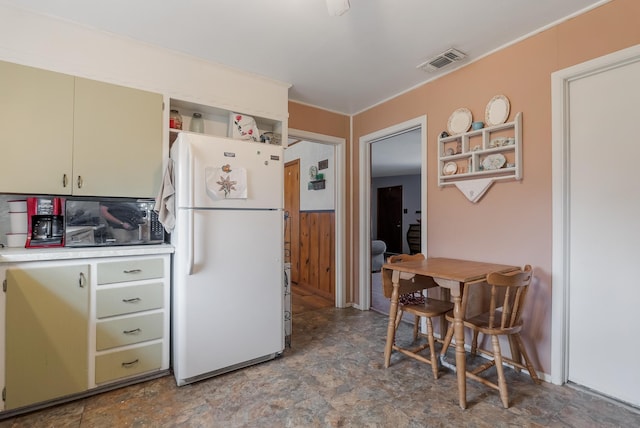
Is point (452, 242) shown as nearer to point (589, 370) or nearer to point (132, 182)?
point (589, 370)

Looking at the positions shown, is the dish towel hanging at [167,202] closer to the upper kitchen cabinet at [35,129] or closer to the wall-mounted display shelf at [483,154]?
the upper kitchen cabinet at [35,129]

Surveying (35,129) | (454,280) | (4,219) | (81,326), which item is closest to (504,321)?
(454,280)

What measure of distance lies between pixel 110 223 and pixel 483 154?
8.92ft

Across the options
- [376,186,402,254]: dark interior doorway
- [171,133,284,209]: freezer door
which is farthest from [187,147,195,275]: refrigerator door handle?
[376,186,402,254]: dark interior doorway

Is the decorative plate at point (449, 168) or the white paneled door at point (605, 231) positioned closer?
the white paneled door at point (605, 231)

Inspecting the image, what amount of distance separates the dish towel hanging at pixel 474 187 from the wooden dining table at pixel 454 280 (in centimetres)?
51

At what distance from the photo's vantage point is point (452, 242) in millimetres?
2598

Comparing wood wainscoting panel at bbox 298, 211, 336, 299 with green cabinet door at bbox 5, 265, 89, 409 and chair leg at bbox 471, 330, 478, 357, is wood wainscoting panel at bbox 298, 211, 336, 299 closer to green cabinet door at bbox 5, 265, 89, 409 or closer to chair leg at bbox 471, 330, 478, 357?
chair leg at bbox 471, 330, 478, 357

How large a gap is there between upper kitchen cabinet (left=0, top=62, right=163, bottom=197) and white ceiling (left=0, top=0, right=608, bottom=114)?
1.39 feet

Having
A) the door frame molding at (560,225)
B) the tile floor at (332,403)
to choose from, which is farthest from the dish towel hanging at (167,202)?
the door frame molding at (560,225)

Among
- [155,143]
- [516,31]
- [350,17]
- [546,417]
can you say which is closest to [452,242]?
[546,417]

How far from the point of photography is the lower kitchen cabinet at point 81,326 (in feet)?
5.44

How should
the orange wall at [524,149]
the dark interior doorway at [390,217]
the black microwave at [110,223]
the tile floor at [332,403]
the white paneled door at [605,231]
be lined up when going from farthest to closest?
the dark interior doorway at [390,217], the black microwave at [110,223], the orange wall at [524,149], the white paneled door at [605,231], the tile floor at [332,403]

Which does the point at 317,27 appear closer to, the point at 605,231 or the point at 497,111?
the point at 497,111
